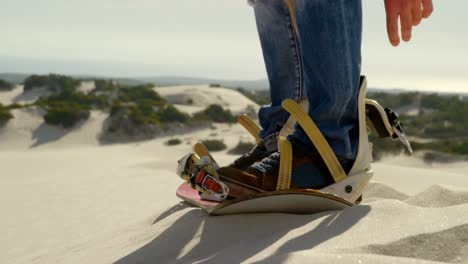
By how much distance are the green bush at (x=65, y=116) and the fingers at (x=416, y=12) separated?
9.49m

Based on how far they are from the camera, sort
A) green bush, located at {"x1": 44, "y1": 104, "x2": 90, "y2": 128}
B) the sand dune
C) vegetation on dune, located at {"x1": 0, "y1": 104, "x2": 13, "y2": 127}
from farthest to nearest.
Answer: the sand dune → green bush, located at {"x1": 44, "y1": 104, "x2": 90, "y2": 128} → vegetation on dune, located at {"x1": 0, "y1": 104, "x2": 13, "y2": 127}

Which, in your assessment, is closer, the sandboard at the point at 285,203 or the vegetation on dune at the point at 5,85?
the sandboard at the point at 285,203

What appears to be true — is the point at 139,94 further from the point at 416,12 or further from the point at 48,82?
the point at 416,12

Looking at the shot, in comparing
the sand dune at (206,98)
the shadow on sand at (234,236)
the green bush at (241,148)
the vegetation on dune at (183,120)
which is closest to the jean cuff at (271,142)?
the shadow on sand at (234,236)

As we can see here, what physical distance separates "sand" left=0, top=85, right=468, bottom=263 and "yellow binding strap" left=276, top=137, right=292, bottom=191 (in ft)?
0.32

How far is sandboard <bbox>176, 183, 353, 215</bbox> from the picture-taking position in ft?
4.50

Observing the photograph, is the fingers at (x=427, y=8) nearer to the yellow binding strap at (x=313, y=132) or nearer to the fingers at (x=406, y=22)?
the fingers at (x=406, y=22)

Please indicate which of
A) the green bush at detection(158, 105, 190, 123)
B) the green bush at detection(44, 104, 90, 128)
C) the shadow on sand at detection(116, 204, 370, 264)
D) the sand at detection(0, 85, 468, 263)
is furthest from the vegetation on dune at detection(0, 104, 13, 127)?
the shadow on sand at detection(116, 204, 370, 264)

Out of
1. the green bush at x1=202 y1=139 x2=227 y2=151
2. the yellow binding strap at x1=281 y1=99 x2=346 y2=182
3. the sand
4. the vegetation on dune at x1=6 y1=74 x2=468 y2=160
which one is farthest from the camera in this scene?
the green bush at x1=202 y1=139 x2=227 y2=151

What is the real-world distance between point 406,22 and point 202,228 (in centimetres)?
90

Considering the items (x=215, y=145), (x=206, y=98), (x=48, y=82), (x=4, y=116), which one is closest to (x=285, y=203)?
(x=215, y=145)

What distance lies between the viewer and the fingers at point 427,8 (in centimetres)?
149

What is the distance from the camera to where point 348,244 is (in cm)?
107

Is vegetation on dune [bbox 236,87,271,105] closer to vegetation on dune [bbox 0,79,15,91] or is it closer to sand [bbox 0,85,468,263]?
vegetation on dune [bbox 0,79,15,91]
